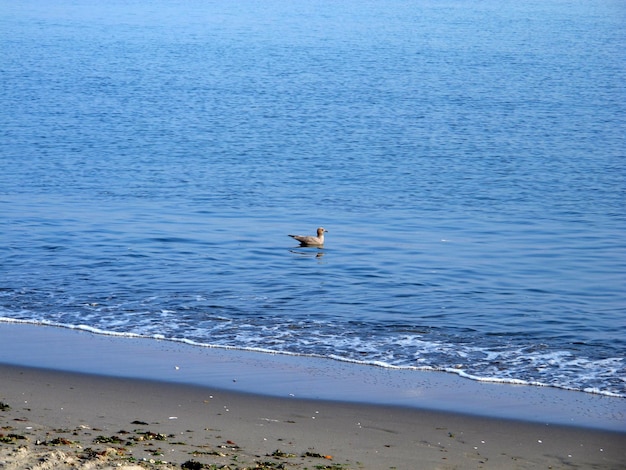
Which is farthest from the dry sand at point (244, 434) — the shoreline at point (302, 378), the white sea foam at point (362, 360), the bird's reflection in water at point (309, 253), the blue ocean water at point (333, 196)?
the bird's reflection in water at point (309, 253)

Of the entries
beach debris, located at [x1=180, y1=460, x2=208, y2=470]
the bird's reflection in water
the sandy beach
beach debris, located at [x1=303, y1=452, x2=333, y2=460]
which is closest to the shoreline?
the sandy beach

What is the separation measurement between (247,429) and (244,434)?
17 centimetres

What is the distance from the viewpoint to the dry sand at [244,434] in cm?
802

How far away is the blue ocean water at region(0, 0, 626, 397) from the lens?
14.0 meters

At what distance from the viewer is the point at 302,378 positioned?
11.1 metres

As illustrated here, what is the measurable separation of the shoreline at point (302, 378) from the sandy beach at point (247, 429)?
0.05m

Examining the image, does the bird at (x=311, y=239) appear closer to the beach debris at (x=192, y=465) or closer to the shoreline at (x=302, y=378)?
the shoreline at (x=302, y=378)

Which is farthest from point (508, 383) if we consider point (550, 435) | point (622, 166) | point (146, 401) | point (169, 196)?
point (622, 166)

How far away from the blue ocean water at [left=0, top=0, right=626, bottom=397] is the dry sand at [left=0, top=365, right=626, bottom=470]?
2.14 m

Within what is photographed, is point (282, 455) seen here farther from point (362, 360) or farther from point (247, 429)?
point (362, 360)

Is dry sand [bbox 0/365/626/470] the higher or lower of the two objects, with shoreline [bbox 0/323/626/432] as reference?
lower

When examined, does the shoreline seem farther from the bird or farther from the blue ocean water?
the bird

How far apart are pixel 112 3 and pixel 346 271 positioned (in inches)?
3043

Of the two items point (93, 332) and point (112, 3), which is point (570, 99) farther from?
point (112, 3)
